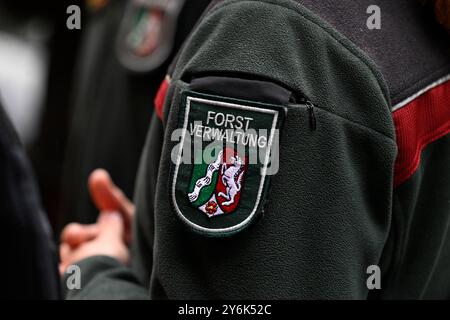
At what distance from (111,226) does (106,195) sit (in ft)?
0.13

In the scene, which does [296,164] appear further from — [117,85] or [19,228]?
[117,85]

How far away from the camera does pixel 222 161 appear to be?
0.50m

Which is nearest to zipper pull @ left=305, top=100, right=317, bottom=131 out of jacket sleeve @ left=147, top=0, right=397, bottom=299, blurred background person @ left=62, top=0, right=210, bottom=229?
jacket sleeve @ left=147, top=0, right=397, bottom=299

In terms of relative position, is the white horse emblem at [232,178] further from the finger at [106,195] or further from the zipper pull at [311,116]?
the finger at [106,195]

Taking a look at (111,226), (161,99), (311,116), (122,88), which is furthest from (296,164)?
(122,88)

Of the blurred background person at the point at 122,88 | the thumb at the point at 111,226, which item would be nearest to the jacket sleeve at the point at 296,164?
the thumb at the point at 111,226

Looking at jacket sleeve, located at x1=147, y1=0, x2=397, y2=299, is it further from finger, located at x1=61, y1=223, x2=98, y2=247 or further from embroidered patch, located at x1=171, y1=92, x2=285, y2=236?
finger, located at x1=61, y1=223, x2=98, y2=247

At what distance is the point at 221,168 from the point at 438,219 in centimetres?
22

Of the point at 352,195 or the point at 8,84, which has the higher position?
the point at 352,195

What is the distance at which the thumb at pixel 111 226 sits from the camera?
784 mm
